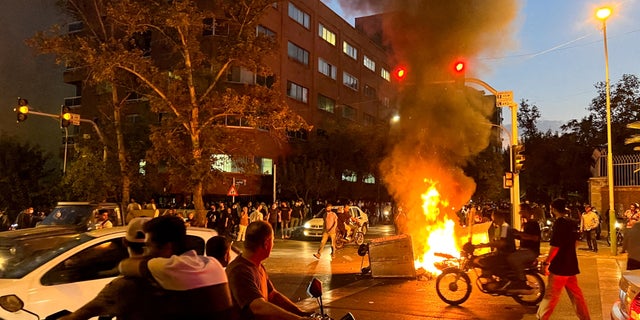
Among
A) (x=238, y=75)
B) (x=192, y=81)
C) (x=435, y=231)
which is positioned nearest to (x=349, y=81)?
(x=238, y=75)

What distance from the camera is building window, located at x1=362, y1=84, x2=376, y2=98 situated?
52531 millimetres

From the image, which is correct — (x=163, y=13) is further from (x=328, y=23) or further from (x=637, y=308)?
(x=328, y=23)

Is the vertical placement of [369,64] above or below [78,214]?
above

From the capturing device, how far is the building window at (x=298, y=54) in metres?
37.9

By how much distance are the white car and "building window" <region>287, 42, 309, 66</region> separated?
3278 centimetres

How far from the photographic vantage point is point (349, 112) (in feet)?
160

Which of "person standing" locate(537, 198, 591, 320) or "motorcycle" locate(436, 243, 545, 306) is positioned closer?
"person standing" locate(537, 198, 591, 320)

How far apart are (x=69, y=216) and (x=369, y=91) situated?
43.0m

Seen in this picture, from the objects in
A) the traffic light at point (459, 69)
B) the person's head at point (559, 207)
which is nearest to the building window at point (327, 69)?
the traffic light at point (459, 69)

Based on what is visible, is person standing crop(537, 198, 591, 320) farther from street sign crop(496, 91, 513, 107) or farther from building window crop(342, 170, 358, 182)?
building window crop(342, 170, 358, 182)

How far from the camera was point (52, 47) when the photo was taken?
57.7 feet

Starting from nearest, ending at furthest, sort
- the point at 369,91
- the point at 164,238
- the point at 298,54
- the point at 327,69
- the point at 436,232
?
the point at 164,238 < the point at 436,232 < the point at 298,54 < the point at 327,69 < the point at 369,91

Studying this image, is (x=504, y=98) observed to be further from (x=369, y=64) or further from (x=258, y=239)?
(x=369, y=64)

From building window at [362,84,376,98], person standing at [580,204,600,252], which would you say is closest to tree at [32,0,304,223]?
person standing at [580,204,600,252]
